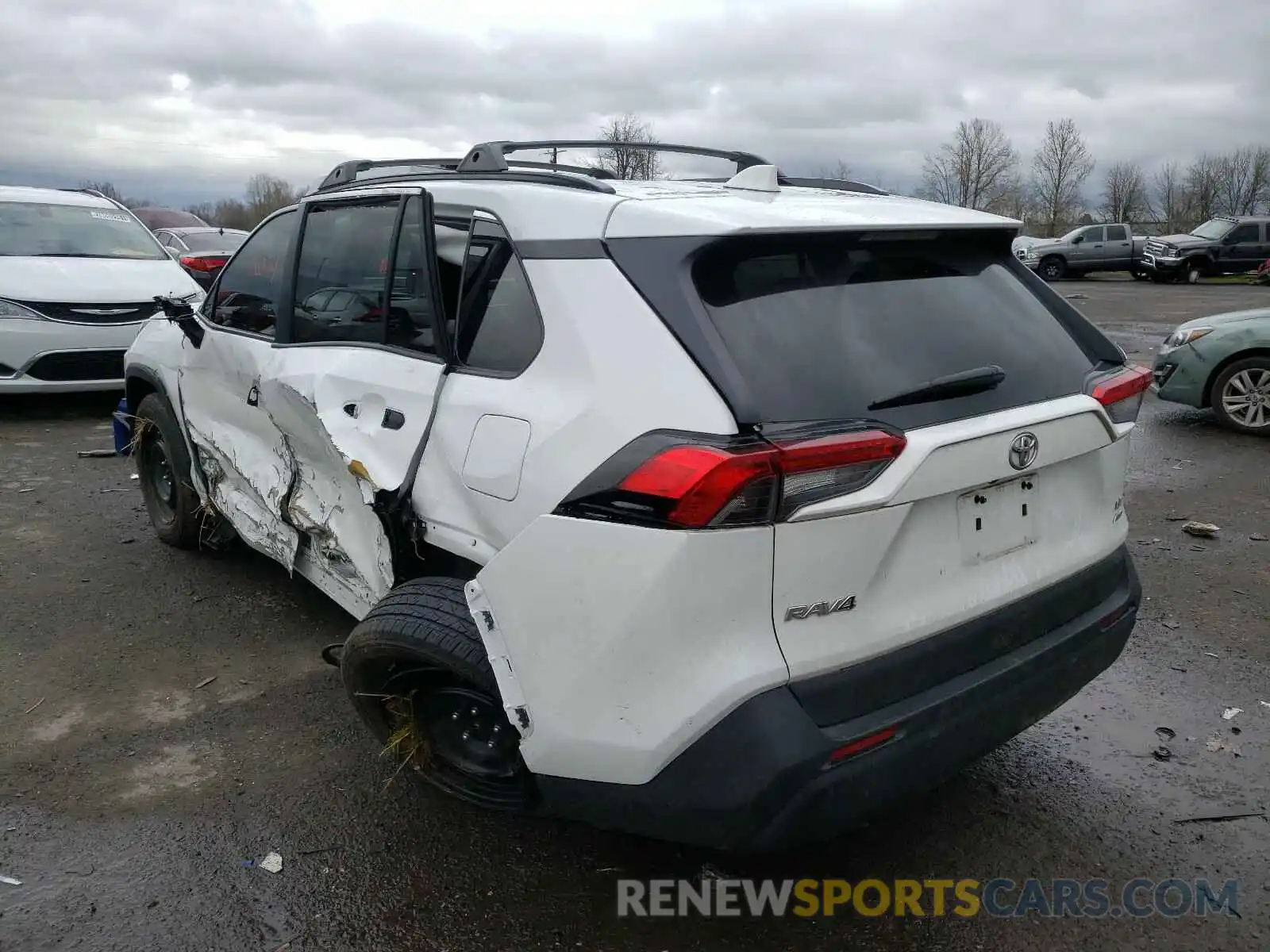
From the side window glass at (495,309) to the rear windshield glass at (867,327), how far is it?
538 mm

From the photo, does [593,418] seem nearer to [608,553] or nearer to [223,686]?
[608,553]

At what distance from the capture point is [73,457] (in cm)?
733

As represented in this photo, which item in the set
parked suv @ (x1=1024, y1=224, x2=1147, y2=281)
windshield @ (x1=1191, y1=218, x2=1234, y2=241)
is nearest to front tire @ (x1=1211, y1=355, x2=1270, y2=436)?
parked suv @ (x1=1024, y1=224, x2=1147, y2=281)

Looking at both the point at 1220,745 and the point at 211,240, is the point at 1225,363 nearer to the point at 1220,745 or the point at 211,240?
the point at 1220,745

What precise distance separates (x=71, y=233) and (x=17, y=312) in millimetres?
1541

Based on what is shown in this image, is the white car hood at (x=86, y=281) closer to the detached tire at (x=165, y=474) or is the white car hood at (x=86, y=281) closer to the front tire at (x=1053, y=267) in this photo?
the detached tire at (x=165, y=474)

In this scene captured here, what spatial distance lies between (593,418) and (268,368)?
194 cm

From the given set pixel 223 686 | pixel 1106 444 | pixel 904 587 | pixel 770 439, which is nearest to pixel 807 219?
pixel 770 439

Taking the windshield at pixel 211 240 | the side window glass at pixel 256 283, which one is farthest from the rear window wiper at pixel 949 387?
the windshield at pixel 211 240

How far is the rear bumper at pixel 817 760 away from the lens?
206 cm

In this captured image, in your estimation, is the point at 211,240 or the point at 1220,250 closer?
the point at 211,240

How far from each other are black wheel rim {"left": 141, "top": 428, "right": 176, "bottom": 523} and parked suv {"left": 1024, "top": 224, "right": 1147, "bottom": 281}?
1177 inches

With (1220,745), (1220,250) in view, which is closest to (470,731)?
(1220,745)

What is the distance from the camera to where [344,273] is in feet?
11.5
